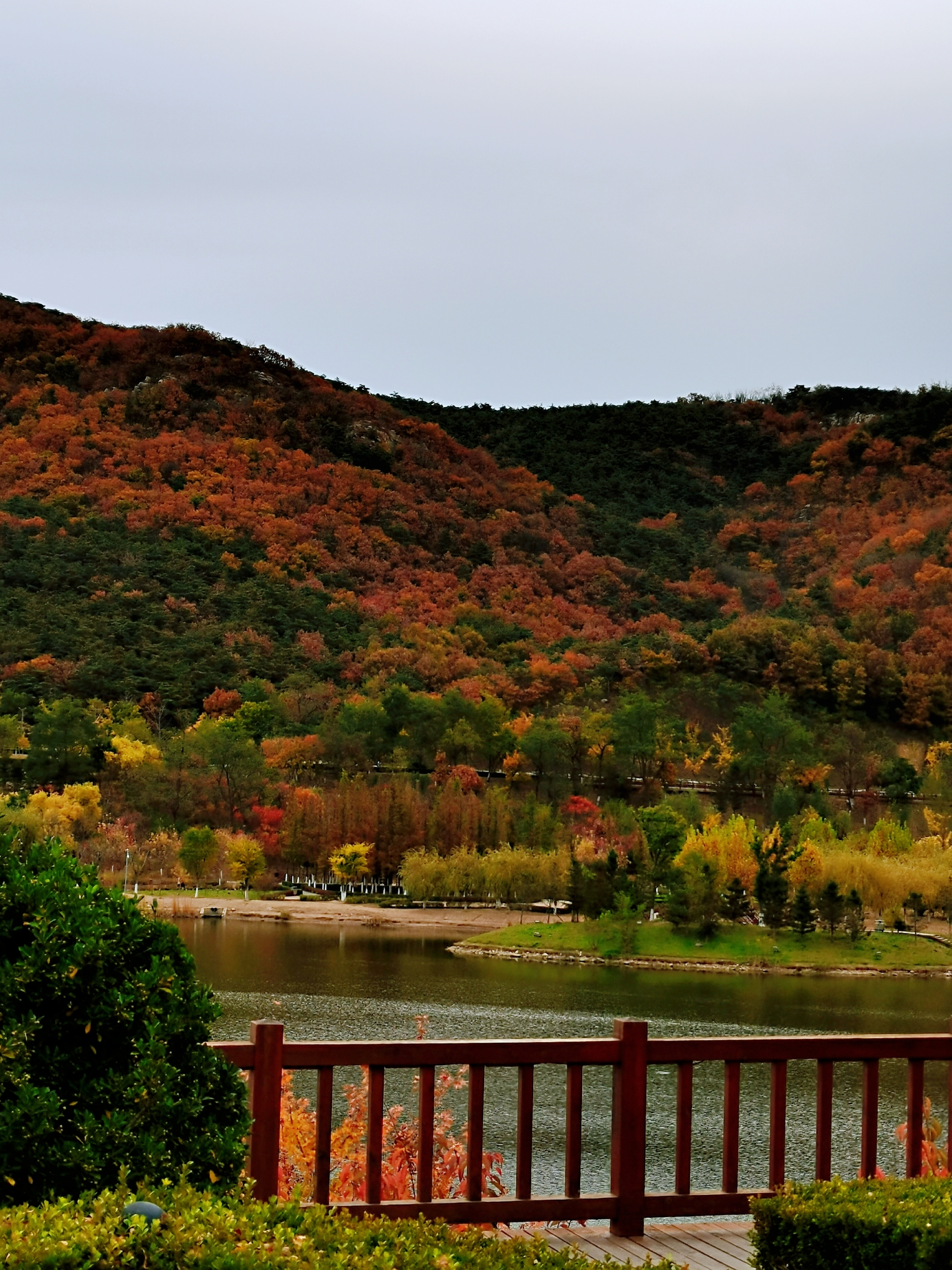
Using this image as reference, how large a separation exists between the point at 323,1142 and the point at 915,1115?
210 centimetres

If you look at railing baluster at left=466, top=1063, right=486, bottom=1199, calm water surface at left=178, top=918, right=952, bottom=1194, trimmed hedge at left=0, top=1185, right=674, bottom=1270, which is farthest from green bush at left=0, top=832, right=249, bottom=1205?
calm water surface at left=178, top=918, right=952, bottom=1194

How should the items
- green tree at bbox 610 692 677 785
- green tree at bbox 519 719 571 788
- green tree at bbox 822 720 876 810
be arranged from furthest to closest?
1. green tree at bbox 822 720 876 810
2. green tree at bbox 610 692 677 785
3. green tree at bbox 519 719 571 788

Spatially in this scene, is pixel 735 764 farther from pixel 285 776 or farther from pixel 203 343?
pixel 203 343

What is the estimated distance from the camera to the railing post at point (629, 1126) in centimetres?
450

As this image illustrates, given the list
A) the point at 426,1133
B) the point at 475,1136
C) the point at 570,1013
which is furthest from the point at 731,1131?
the point at 570,1013

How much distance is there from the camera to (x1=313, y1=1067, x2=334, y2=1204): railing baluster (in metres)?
4.25

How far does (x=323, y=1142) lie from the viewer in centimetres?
427

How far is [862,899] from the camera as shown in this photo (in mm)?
41188

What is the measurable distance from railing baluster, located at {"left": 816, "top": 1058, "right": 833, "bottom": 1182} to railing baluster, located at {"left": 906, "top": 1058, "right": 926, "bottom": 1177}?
0.27 m

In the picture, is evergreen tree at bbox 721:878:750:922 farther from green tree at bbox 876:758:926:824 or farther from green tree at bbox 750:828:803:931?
green tree at bbox 876:758:926:824

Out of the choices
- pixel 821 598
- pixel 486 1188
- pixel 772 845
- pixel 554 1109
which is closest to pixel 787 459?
pixel 821 598

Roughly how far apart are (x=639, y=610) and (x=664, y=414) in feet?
113

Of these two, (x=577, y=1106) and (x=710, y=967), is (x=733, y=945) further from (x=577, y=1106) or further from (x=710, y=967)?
(x=577, y=1106)

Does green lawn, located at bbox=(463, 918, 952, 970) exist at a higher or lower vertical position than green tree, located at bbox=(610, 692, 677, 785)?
lower
